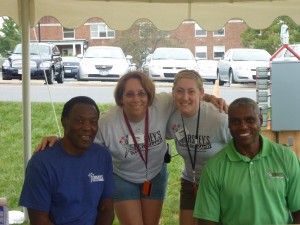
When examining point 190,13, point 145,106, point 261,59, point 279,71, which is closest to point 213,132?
point 145,106

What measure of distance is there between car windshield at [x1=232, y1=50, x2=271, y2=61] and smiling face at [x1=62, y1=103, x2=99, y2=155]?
12.3 meters

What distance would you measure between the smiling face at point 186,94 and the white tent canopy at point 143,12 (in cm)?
206

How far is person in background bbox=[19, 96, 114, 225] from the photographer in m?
2.65

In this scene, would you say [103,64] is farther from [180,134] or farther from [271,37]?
[180,134]

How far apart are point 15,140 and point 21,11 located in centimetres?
565

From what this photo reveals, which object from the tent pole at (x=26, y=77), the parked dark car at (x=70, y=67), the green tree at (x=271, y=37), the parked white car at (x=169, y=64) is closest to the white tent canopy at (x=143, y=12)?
the tent pole at (x=26, y=77)

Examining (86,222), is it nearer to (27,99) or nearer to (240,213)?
(240,213)

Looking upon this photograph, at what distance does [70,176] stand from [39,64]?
1145cm

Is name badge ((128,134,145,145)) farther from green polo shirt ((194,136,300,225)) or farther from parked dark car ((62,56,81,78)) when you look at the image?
parked dark car ((62,56,81,78))

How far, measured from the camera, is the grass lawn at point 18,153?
6.57m

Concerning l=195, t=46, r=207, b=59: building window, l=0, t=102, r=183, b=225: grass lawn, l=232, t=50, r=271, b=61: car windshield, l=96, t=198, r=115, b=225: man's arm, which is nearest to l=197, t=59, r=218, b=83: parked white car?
l=232, t=50, r=271, b=61: car windshield

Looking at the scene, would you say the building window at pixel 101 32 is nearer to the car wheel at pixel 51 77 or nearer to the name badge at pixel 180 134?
the car wheel at pixel 51 77

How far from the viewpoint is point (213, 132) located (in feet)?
11.1

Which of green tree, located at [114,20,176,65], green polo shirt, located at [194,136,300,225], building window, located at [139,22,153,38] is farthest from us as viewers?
building window, located at [139,22,153,38]
